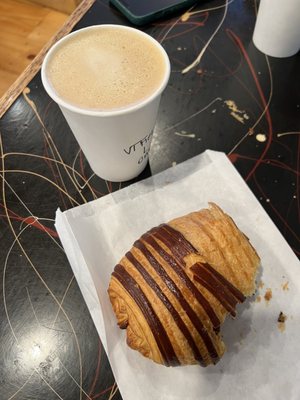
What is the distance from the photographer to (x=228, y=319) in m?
0.68

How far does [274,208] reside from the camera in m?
0.80

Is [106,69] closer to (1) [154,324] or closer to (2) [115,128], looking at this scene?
(2) [115,128]

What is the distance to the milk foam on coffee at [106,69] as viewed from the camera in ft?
2.02

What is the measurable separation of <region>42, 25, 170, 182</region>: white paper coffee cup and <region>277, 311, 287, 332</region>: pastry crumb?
0.42 metres

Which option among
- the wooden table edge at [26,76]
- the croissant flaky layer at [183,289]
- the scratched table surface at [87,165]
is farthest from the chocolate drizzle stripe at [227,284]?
the wooden table edge at [26,76]

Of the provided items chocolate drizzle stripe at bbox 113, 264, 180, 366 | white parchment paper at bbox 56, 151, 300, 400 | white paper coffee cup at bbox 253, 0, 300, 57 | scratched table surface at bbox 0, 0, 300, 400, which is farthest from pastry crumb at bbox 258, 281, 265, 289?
white paper coffee cup at bbox 253, 0, 300, 57

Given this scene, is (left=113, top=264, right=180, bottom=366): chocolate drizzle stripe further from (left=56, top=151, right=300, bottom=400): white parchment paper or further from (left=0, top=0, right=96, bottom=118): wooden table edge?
(left=0, top=0, right=96, bottom=118): wooden table edge

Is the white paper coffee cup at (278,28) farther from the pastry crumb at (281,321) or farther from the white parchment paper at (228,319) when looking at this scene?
the pastry crumb at (281,321)

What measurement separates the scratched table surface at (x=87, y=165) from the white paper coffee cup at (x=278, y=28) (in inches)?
1.1

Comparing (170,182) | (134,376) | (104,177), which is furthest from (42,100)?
(134,376)

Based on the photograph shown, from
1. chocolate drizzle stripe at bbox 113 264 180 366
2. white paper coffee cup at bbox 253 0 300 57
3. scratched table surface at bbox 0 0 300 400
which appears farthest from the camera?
white paper coffee cup at bbox 253 0 300 57

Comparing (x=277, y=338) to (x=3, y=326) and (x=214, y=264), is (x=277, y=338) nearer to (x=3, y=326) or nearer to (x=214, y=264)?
(x=214, y=264)

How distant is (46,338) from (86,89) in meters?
0.46

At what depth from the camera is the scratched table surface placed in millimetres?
668
